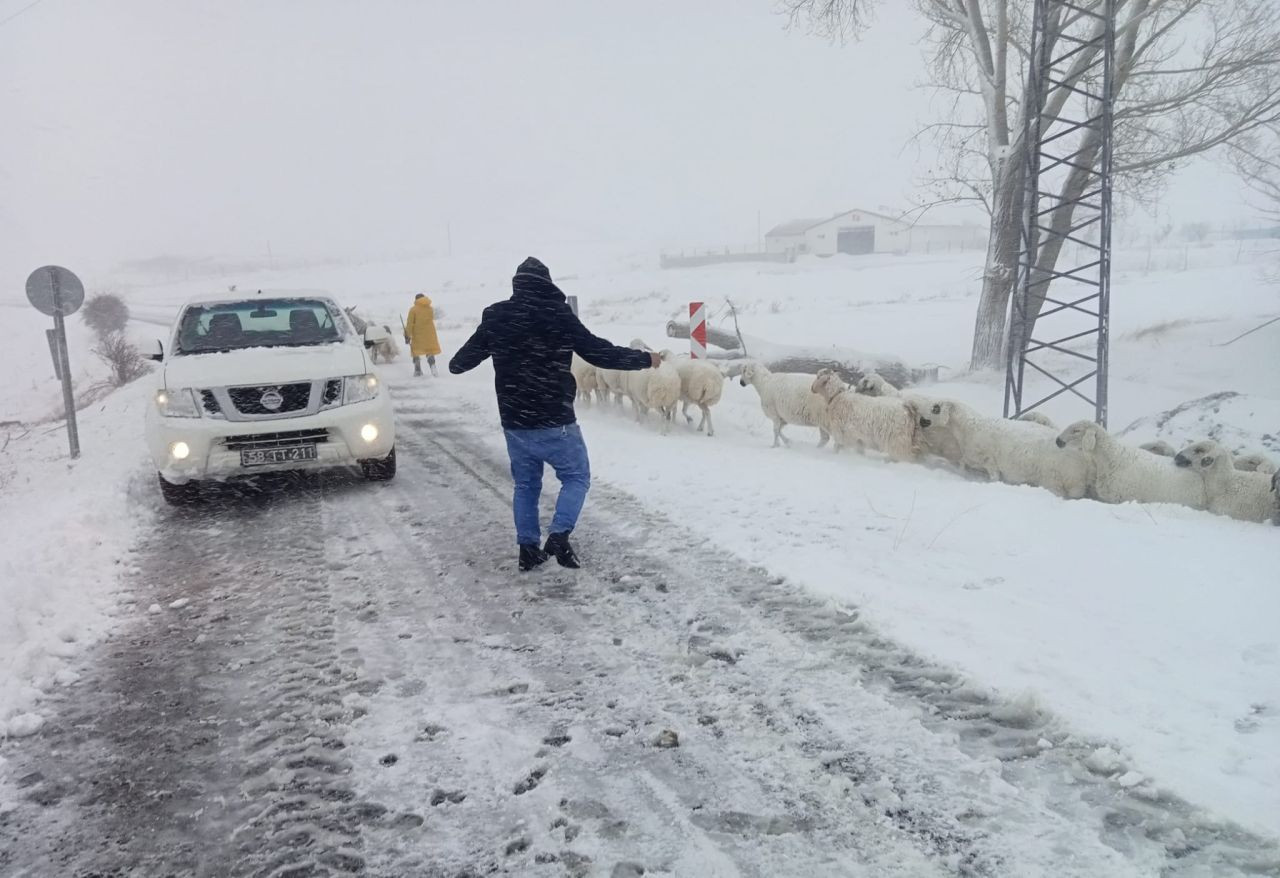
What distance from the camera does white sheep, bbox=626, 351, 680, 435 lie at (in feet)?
35.4

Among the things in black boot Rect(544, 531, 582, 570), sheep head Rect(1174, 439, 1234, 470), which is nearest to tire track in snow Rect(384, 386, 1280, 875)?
black boot Rect(544, 531, 582, 570)

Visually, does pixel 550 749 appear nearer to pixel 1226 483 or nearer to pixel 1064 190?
pixel 1226 483

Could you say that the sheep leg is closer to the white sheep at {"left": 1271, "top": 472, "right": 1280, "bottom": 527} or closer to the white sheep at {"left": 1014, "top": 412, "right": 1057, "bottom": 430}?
the white sheep at {"left": 1014, "top": 412, "right": 1057, "bottom": 430}

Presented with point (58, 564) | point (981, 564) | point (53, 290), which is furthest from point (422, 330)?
point (981, 564)

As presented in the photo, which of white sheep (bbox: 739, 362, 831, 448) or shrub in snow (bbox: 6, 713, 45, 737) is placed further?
white sheep (bbox: 739, 362, 831, 448)

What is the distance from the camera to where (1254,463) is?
282 inches

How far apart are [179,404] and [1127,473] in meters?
8.47

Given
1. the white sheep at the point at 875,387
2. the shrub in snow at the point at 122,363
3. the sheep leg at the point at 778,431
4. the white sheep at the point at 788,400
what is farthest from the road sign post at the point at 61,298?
the shrub in snow at the point at 122,363

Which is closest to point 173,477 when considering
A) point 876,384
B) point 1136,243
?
point 876,384

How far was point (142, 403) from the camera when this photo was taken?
1432cm

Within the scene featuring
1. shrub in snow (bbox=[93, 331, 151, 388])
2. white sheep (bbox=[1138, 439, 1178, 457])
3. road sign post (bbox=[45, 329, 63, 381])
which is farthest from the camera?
shrub in snow (bbox=[93, 331, 151, 388])

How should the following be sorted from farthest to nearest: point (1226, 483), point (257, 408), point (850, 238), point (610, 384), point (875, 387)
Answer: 1. point (850, 238)
2. point (610, 384)
3. point (875, 387)
4. point (1226, 483)
5. point (257, 408)

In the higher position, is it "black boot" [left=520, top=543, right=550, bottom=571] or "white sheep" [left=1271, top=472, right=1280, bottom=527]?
"black boot" [left=520, top=543, right=550, bottom=571]

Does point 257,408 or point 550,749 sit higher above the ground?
point 257,408
